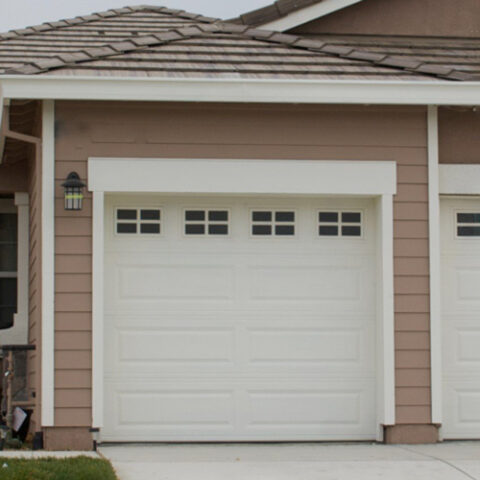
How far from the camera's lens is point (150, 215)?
9.06 metres

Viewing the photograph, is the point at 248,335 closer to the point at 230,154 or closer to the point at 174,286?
the point at 174,286

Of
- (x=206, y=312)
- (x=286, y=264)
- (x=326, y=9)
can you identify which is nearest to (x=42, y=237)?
(x=206, y=312)

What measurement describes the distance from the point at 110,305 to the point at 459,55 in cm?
455

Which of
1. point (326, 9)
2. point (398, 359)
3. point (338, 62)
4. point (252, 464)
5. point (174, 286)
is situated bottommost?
point (252, 464)

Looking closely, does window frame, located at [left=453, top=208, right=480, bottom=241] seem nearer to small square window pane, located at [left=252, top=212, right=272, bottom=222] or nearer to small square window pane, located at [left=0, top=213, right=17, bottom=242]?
small square window pane, located at [left=252, top=212, right=272, bottom=222]

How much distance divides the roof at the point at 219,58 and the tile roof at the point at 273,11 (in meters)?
0.29

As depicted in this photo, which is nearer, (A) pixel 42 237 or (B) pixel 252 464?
(B) pixel 252 464

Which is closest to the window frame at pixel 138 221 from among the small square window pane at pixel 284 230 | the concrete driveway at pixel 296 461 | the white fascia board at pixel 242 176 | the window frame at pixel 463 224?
the white fascia board at pixel 242 176

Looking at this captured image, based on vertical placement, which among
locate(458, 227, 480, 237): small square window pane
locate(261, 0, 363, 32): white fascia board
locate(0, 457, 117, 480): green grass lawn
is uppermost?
locate(261, 0, 363, 32): white fascia board

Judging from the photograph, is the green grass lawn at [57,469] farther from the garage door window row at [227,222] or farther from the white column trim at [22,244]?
the white column trim at [22,244]

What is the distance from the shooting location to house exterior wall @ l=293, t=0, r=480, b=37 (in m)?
11.1

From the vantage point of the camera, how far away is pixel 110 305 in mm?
8930

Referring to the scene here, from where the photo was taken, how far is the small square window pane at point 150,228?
9.05 m

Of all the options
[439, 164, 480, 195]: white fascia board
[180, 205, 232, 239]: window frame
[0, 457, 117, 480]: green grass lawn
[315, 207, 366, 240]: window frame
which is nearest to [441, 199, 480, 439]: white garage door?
[439, 164, 480, 195]: white fascia board
